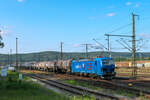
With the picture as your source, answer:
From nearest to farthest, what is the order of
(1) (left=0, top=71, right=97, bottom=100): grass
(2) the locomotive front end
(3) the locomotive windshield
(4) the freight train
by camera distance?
(1) (left=0, top=71, right=97, bottom=100): grass → (2) the locomotive front end → (4) the freight train → (3) the locomotive windshield

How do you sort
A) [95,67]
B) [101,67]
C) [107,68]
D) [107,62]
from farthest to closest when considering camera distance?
[95,67] < [107,62] < [107,68] < [101,67]

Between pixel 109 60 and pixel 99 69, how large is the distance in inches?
78.9

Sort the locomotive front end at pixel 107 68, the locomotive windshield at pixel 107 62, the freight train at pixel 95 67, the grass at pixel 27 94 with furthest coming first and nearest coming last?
the locomotive windshield at pixel 107 62
the freight train at pixel 95 67
the locomotive front end at pixel 107 68
the grass at pixel 27 94

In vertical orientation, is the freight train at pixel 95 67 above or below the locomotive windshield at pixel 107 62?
below

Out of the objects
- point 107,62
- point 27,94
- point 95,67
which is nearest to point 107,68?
point 107,62

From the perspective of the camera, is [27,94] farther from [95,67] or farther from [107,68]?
[95,67]

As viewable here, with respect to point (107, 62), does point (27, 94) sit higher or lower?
lower

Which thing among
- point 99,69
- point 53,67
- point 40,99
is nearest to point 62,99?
point 40,99

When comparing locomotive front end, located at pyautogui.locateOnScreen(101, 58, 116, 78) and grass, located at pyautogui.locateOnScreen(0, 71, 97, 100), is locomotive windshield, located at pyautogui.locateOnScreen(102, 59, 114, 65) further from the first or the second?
grass, located at pyautogui.locateOnScreen(0, 71, 97, 100)

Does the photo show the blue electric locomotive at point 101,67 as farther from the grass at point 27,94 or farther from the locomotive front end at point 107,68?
the grass at point 27,94

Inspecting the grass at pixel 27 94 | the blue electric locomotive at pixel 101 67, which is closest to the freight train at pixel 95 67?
the blue electric locomotive at pixel 101 67

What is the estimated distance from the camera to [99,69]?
2805cm

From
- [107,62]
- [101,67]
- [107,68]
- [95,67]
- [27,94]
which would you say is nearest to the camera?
[27,94]

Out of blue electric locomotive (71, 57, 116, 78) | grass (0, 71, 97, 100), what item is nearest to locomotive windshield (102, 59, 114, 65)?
blue electric locomotive (71, 57, 116, 78)
